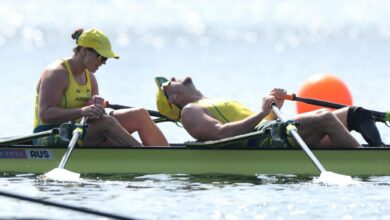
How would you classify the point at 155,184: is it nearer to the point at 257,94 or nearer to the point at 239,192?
the point at 239,192

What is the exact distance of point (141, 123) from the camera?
57.9 ft

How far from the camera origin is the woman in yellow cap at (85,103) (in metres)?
17.2

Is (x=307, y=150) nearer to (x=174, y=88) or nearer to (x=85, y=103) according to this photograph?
(x=174, y=88)

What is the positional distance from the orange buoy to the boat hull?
158 inches

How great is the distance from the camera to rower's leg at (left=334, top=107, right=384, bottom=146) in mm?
17359

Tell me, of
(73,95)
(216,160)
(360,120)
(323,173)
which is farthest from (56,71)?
(360,120)

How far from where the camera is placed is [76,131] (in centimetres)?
1691

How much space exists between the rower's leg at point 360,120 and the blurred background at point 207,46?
26.3 feet

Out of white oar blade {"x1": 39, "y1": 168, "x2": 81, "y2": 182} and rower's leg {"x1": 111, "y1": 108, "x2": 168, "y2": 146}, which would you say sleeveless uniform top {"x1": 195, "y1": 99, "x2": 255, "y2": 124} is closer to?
rower's leg {"x1": 111, "y1": 108, "x2": 168, "y2": 146}

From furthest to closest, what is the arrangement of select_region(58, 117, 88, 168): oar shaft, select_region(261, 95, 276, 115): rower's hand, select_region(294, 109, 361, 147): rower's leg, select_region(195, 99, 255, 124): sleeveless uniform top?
select_region(195, 99, 255, 124): sleeveless uniform top < select_region(261, 95, 276, 115): rower's hand < select_region(294, 109, 361, 147): rower's leg < select_region(58, 117, 88, 168): oar shaft

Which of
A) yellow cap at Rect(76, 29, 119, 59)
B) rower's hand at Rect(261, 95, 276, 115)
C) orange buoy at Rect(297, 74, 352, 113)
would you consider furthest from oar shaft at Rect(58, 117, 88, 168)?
orange buoy at Rect(297, 74, 352, 113)

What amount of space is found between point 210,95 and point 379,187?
25.2m

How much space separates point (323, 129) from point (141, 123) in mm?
2127

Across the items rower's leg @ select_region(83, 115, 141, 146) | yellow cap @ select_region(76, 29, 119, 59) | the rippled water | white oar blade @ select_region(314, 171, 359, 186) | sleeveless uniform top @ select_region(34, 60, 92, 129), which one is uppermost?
yellow cap @ select_region(76, 29, 119, 59)
